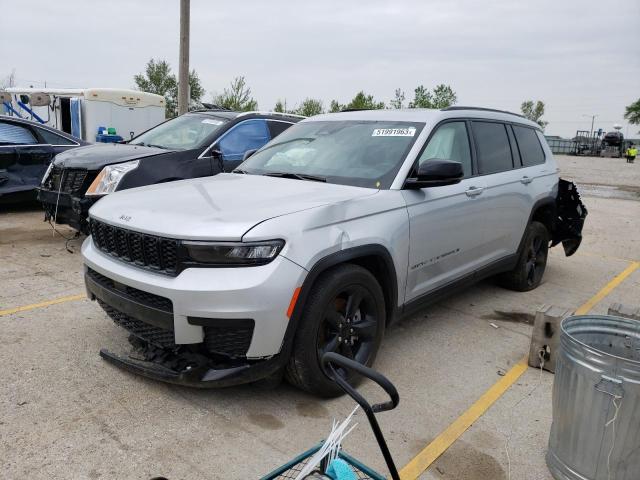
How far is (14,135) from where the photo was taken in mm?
8438

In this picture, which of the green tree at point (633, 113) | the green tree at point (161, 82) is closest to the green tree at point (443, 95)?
the green tree at point (161, 82)

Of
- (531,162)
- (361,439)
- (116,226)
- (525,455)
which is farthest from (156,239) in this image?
(531,162)

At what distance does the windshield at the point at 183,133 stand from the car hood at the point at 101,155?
301 mm

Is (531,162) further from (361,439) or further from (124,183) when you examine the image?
(124,183)

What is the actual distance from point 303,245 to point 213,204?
2.18 ft

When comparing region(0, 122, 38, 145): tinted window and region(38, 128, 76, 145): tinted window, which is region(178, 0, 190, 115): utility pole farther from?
region(0, 122, 38, 145): tinted window

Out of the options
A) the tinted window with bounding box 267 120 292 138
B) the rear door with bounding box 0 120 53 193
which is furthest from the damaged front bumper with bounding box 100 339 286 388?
the rear door with bounding box 0 120 53 193

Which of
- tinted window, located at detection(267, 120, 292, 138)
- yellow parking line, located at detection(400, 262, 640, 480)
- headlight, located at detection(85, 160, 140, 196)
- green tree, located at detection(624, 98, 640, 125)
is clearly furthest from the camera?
green tree, located at detection(624, 98, 640, 125)

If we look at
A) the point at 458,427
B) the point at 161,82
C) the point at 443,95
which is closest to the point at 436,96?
the point at 443,95

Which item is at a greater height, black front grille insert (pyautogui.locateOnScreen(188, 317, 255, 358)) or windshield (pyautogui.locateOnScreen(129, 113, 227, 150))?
windshield (pyautogui.locateOnScreen(129, 113, 227, 150))

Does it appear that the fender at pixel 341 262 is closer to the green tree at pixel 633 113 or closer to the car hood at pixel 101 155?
the car hood at pixel 101 155

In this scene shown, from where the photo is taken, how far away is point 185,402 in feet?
10.8

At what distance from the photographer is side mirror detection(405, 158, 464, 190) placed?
365 centimetres

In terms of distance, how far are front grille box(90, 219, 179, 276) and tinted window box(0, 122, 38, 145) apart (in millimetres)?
5896
